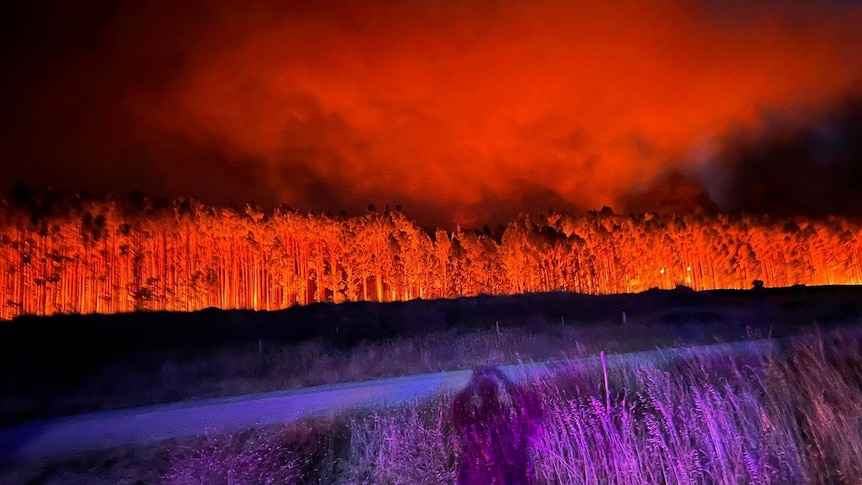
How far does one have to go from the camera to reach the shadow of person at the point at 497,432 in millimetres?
6730

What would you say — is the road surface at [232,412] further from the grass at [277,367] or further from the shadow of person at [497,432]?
the grass at [277,367]

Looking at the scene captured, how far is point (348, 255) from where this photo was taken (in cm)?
8544

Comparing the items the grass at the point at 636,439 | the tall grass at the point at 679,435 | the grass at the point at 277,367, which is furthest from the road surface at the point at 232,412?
the grass at the point at 277,367

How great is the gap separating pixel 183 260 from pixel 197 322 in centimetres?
2898

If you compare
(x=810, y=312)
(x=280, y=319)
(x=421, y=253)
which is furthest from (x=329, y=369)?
(x=421, y=253)

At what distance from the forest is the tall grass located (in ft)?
214

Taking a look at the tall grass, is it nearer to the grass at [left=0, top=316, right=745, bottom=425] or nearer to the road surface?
the road surface

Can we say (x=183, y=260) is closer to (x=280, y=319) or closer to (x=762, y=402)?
(x=280, y=319)

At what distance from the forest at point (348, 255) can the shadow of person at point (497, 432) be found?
6507cm

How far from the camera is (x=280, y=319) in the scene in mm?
51406

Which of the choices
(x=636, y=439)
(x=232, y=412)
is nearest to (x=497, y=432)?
(x=636, y=439)

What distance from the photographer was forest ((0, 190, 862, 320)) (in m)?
67.6

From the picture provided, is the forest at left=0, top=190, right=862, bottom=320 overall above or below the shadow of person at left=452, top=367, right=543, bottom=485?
above

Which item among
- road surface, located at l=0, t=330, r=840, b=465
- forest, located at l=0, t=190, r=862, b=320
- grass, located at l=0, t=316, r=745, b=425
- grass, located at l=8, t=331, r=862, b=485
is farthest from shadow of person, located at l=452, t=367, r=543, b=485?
forest, located at l=0, t=190, r=862, b=320
